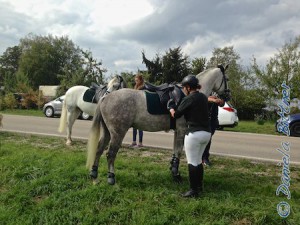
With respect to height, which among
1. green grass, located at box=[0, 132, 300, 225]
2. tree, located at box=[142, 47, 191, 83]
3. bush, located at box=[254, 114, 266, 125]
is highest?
Answer: tree, located at box=[142, 47, 191, 83]

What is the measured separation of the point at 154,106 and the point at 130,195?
5.64ft

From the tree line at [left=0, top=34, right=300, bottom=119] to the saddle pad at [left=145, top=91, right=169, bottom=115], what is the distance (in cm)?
989

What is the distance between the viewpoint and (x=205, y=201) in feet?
14.9

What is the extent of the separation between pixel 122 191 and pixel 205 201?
1.39 meters

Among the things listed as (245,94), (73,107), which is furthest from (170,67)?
(73,107)

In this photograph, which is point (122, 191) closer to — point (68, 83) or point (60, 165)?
point (60, 165)

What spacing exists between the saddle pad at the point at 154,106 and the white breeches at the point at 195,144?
3.52 feet

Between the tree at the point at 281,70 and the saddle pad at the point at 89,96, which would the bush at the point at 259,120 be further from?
the saddle pad at the point at 89,96

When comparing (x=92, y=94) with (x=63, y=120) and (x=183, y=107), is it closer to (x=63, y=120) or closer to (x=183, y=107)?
(x=63, y=120)

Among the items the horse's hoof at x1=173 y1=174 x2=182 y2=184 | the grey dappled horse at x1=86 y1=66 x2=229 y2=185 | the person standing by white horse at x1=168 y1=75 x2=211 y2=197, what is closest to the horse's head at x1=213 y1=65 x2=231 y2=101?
the grey dappled horse at x1=86 y1=66 x2=229 y2=185

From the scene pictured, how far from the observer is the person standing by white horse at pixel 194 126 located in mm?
4691

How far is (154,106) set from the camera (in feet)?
18.4

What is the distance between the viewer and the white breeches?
4.67 metres

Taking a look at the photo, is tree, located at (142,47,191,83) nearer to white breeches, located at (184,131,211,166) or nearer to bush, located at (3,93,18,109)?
bush, located at (3,93,18,109)
